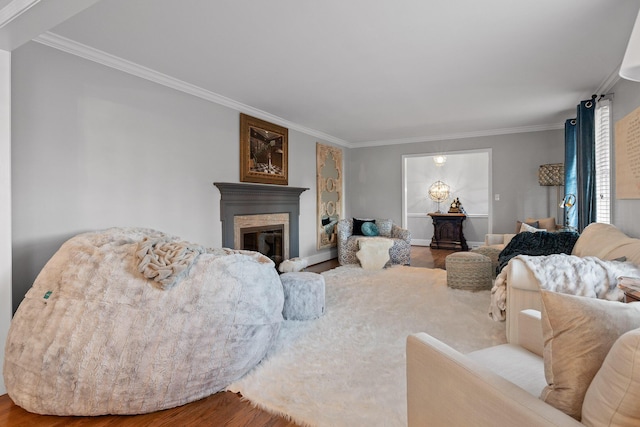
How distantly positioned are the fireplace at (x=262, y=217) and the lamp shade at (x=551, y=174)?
4.15 m

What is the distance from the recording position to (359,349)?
2.44 meters

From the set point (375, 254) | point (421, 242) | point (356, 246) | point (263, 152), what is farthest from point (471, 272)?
point (421, 242)

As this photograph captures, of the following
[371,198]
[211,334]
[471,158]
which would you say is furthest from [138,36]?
[471,158]

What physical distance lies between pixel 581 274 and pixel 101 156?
3767 mm

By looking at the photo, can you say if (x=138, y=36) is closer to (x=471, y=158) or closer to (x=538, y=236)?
(x=538, y=236)

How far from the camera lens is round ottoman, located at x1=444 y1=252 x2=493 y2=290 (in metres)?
3.99

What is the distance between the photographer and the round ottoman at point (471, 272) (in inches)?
157

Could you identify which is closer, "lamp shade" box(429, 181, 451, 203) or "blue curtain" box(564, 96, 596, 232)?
"blue curtain" box(564, 96, 596, 232)

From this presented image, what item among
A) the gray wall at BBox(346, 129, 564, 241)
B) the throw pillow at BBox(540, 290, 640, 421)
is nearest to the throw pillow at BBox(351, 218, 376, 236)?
the gray wall at BBox(346, 129, 564, 241)

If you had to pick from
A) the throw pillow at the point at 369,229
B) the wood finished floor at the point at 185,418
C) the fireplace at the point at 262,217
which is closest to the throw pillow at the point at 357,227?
the throw pillow at the point at 369,229

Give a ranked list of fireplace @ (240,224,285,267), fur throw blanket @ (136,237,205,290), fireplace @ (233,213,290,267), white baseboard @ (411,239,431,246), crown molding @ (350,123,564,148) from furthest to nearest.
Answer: white baseboard @ (411,239,431,246), crown molding @ (350,123,564,148), fireplace @ (240,224,285,267), fireplace @ (233,213,290,267), fur throw blanket @ (136,237,205,290)

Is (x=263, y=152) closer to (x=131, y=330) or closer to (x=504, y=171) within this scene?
(x=131, y=330)

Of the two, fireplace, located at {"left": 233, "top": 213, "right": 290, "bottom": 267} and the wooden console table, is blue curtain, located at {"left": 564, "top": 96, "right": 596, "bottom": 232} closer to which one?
the wooden console table

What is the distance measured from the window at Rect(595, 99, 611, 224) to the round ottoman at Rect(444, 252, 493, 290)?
1.28 meters
